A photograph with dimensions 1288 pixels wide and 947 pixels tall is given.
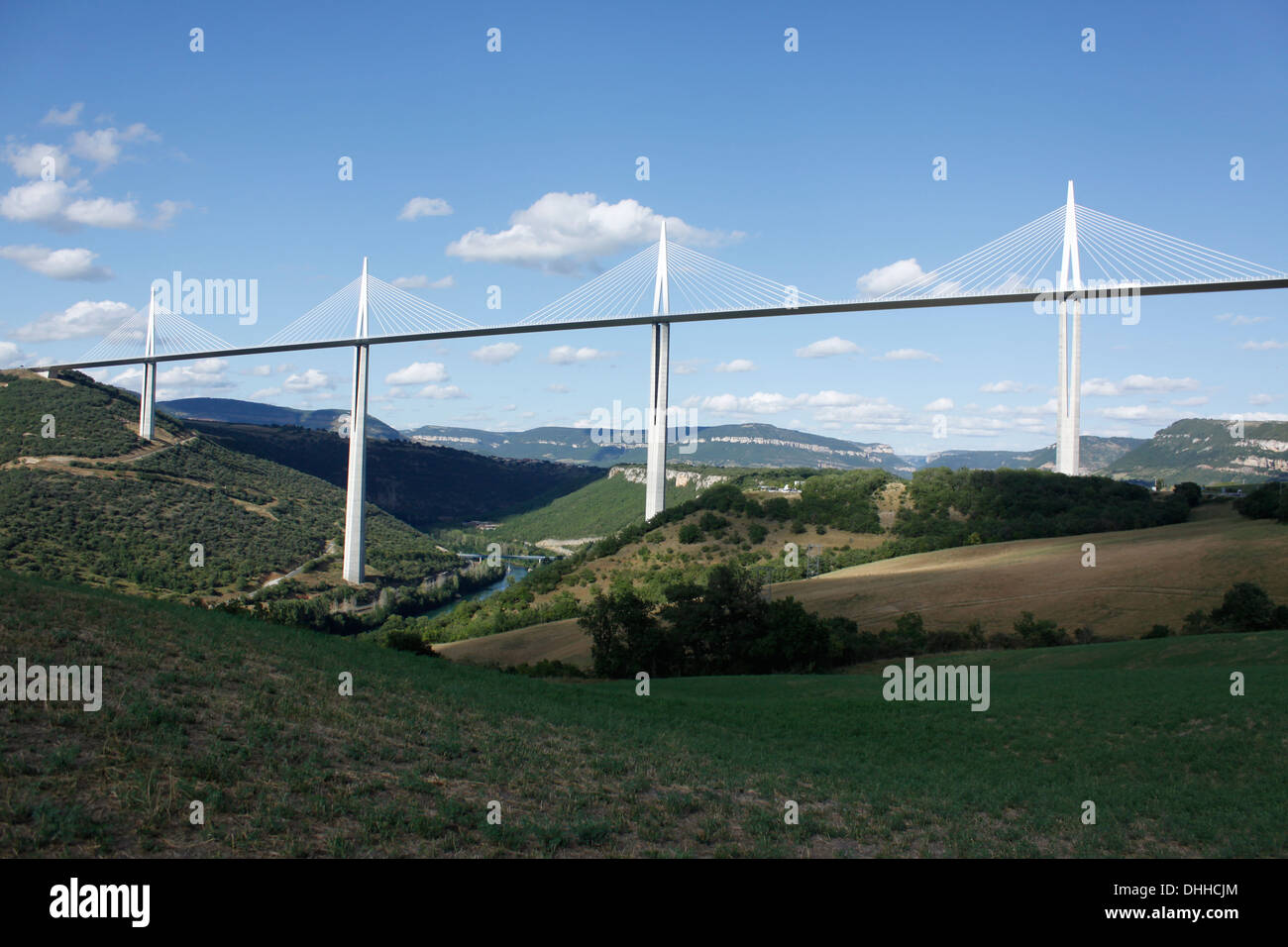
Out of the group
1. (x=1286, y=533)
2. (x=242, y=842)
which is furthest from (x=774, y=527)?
(x=242, y=842)

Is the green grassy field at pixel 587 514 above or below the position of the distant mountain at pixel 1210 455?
below

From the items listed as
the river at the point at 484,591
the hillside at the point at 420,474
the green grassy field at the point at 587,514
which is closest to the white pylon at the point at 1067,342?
the river at the point at 484,591

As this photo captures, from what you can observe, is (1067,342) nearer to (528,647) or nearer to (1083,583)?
(1083,583)

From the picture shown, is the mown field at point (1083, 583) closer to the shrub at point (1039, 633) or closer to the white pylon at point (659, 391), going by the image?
the shrub at point (1039, 633)

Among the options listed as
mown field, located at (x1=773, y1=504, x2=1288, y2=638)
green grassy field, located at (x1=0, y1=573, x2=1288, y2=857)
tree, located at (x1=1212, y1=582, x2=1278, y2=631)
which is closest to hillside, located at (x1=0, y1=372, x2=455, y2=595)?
mown field, located at (x1=773, y1=504, x2=1288, y2=638)

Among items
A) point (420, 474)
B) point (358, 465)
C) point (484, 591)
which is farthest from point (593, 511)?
point (358, 465)

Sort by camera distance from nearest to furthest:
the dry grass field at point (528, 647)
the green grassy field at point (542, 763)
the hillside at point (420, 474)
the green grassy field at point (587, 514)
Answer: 1. the green grassy field at point (542, 763)
2. the dry grass field at point (528, 647)
3. the green grassy field at point (587, 514)
4. the hillside at point (420, 474)
